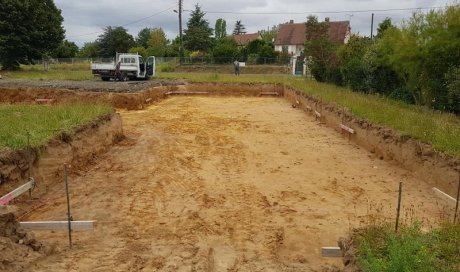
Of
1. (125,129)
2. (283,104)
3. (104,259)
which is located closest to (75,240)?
(104,259)

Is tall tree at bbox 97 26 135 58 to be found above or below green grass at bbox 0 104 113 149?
above

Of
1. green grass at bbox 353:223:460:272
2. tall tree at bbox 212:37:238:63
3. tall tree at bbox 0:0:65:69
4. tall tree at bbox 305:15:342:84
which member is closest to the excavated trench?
green grass at bbox 353:223:460:272

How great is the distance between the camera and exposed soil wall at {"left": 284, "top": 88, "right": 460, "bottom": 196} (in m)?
8.59

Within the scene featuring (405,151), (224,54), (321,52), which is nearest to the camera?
(405,151)

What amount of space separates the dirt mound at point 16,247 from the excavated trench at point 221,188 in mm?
208

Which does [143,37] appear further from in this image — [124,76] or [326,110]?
[326,110]

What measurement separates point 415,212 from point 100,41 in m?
61.7

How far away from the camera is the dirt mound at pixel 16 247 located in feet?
15.9

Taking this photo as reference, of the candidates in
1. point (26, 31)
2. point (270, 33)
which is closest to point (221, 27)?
point (270, 33)

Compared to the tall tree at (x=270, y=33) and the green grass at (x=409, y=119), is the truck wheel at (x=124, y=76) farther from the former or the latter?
the tall tree at (x=270, y=33)

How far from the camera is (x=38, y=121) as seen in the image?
412 inches

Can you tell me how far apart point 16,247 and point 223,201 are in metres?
3.90

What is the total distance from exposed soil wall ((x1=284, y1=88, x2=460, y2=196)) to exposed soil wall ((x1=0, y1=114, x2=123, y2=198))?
7.62 meters

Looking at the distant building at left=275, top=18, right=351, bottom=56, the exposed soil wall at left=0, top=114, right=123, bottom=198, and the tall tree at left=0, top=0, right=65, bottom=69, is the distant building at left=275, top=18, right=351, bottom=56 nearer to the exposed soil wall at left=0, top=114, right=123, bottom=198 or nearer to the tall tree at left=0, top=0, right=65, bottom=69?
the tall tree at left=0, top=0, right=65, bottom=69
